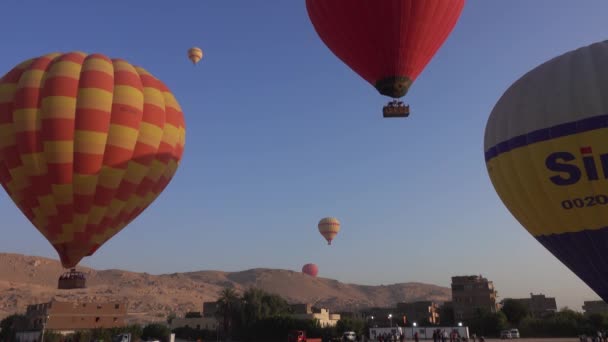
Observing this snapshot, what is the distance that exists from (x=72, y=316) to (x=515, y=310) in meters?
77.6

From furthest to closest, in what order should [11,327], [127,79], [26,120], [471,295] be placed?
[471,295] → [11,327] → [127,79] → [26,120]

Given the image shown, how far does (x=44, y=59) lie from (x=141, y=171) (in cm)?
783

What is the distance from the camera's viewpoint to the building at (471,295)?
97562 mm

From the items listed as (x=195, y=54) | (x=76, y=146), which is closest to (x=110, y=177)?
(x=76, y=146)

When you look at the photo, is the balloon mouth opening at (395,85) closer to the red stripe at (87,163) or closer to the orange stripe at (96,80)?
the orange stripe at (96,80)

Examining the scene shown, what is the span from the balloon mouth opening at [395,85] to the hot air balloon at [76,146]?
39.3 ft

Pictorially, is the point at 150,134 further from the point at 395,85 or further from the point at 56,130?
the point at 395,85

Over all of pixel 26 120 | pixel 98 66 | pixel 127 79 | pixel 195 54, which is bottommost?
pixel 26 120

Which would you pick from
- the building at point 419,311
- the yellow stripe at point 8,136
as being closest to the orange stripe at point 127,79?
the yellow stripe at point 8,136

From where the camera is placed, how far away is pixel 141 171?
25.4 meters

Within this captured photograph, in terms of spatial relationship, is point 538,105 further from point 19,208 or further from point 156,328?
point 156,328

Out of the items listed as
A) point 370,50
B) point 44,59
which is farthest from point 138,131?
point 370,50

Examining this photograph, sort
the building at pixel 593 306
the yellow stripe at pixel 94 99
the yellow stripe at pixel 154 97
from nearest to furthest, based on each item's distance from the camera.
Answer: the yellow stripe at pixel 94 99
the yellow stripe at pixel 154 97
the building at pixel 593 306

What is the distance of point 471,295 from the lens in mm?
99125
